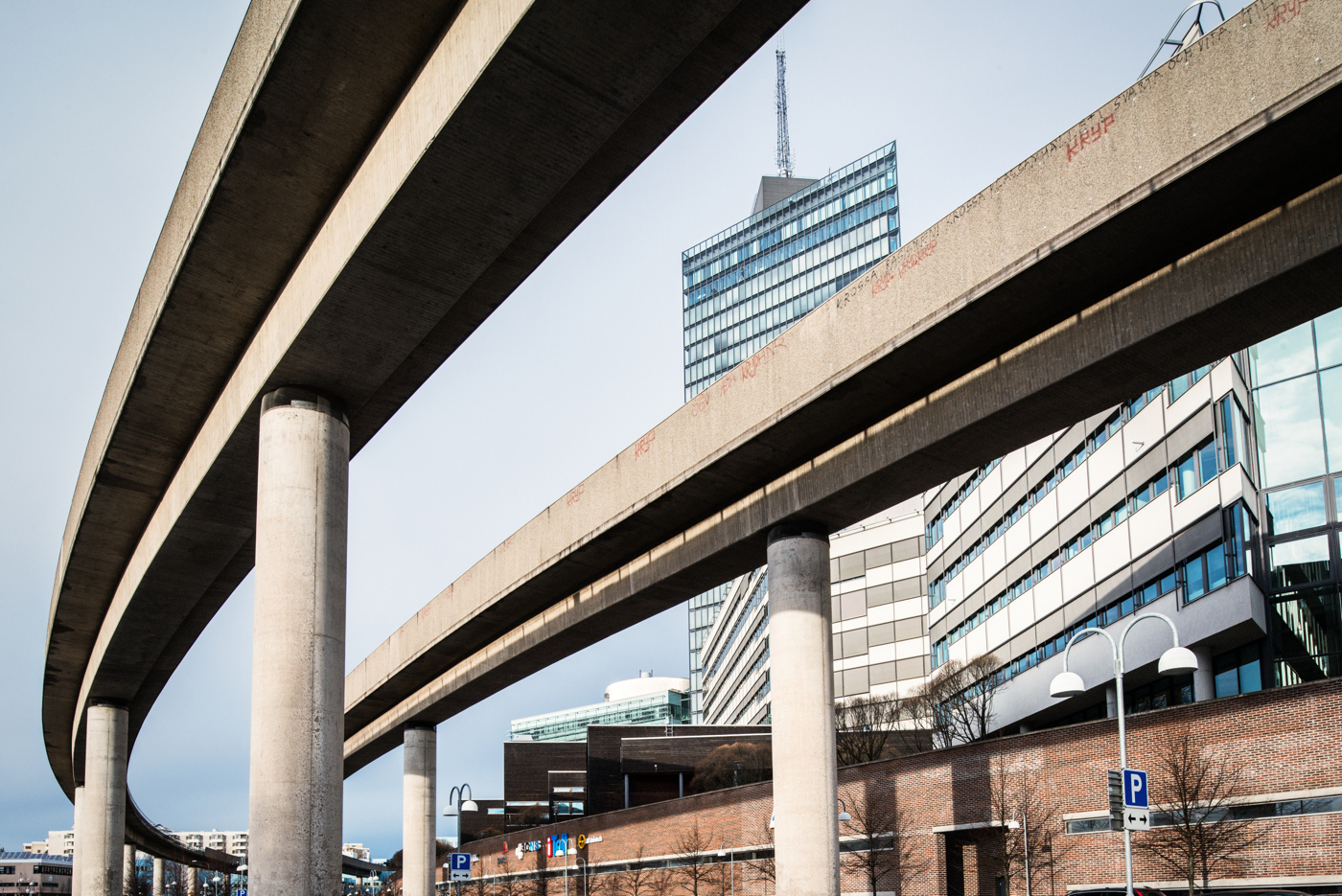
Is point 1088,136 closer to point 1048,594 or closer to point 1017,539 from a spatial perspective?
point 1048,594

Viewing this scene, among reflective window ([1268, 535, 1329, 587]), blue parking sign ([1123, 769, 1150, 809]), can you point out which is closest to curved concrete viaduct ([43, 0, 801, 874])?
blue parking sign ([1123, 769, 1150, 809])

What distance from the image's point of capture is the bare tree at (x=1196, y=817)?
26031mm

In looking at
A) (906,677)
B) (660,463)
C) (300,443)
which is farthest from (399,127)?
(906,677)

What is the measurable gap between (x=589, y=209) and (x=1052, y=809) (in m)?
22.9

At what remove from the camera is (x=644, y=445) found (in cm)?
2528

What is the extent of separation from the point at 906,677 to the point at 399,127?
5334 cm

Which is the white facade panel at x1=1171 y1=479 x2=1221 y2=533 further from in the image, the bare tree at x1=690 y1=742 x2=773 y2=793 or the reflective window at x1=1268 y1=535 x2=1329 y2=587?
the bare tree at x1=690 y1=742 x2=773 y2=793

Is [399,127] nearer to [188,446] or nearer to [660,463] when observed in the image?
[188,446]

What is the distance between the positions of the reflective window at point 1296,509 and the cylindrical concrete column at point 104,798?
34.8 m

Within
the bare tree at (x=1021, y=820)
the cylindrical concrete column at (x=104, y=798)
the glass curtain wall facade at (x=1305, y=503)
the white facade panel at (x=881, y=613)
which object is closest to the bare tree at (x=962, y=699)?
the white facade panel at (x=881, y=613)

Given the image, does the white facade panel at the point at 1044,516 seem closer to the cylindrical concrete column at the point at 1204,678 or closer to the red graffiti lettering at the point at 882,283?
the cylindrical concrete column at the point at 1204,678

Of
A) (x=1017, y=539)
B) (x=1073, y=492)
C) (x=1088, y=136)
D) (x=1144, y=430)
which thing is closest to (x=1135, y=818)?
(x=1088, y=136)

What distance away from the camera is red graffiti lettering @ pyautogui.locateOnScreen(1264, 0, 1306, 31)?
43.6ft

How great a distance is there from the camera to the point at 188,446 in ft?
66.6
